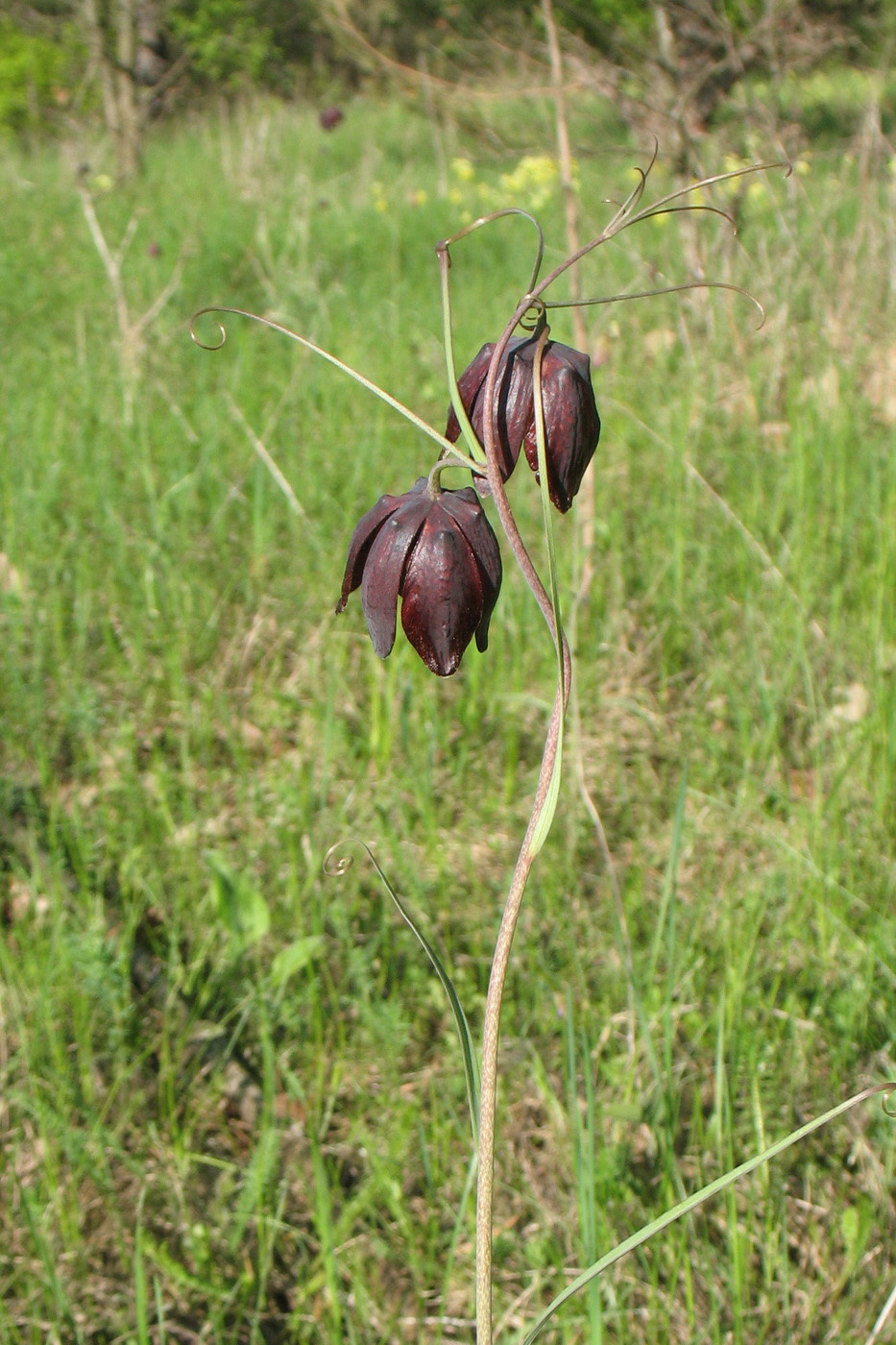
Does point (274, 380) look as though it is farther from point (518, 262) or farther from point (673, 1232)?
point (673, 1232)

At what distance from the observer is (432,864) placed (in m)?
1.62

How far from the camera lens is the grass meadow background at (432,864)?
3.80 ft

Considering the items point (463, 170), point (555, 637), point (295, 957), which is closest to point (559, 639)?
point (555, 637)

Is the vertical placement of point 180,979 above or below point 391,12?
below

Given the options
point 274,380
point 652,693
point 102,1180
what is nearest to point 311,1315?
point 102,1180

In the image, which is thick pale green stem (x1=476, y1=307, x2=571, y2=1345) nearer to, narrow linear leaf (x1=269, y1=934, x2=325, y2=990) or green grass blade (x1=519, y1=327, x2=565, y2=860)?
green grass blade (x1=519, y1=327, x2=565, y2=860)

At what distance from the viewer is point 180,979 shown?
142 cm

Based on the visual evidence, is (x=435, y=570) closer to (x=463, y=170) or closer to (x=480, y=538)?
(x=480, y=538)

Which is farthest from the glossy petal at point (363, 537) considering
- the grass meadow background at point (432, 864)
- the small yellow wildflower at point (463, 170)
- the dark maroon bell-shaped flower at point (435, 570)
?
the small yellow wildflower at point (463, 170)

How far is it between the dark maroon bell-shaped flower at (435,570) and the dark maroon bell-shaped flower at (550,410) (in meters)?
0.04

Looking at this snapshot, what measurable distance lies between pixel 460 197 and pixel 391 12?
1151 centimetres

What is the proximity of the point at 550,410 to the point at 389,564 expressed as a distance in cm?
12

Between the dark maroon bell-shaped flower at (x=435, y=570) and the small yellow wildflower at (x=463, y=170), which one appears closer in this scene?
the dark maroon bell-shaped flower at (x=435, y=570)

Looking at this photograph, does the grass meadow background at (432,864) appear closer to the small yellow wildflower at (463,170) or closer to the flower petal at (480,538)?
the flower petal at (480,538)
